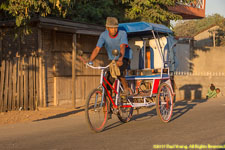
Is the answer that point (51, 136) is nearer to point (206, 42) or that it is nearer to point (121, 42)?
point (121, 42)

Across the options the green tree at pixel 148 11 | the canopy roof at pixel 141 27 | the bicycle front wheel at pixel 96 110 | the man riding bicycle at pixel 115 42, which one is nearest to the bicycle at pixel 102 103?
the bicycle front wheel at pixel 96 110

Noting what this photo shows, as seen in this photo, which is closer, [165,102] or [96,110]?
[96,110]

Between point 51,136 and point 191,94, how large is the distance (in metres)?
13.0

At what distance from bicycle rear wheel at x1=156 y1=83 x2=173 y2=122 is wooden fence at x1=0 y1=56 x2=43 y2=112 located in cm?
557

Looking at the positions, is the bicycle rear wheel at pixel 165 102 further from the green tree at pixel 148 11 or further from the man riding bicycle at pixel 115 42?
the green tree at pixel 148 11

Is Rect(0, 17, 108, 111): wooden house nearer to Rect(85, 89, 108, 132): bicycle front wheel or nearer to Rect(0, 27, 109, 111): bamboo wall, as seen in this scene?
Rect(0, 27, 109, 111): bamboo wall

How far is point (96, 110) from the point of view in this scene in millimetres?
6582

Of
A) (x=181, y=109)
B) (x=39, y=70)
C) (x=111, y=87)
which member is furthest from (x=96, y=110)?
(x=39, y=70)

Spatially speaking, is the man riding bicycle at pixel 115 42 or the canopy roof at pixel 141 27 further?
the canopy roof at pixel 141 27

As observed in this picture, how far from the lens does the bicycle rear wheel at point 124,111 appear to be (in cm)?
743

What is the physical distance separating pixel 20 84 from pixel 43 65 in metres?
1.37

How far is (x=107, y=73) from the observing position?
707cm

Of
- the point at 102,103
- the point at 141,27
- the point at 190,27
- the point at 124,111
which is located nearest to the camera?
the point at 102,103

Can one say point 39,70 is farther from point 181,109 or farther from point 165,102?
point 165,102
